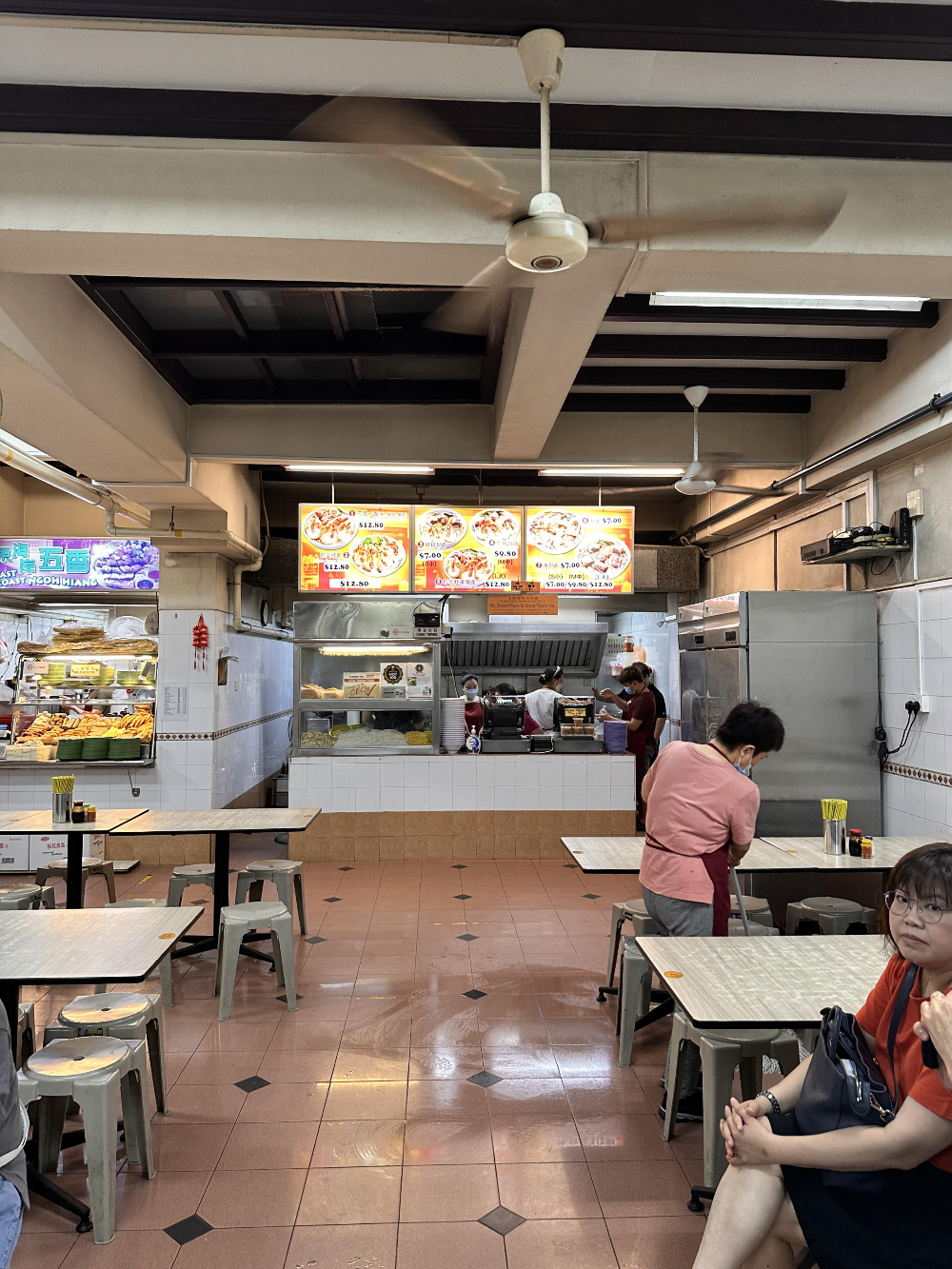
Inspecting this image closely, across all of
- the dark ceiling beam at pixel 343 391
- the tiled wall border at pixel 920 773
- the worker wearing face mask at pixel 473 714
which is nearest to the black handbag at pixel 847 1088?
the tiled wall border at pixel 920 773

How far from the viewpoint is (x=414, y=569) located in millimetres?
7359

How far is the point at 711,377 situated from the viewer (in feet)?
18.8

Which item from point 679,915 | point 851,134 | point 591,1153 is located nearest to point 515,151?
point 851,134

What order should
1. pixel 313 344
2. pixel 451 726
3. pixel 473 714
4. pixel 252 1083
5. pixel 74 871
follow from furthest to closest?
1. pixel 473 714
2. pixel 451 726
3. pixel 313 344
4. pixel 74 871
5. pixel 252 1083

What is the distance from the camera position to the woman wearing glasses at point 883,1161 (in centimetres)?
171

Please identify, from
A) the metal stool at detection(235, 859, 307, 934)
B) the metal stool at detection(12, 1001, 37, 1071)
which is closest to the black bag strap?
the metal stool at detection(12, 1001, 37, 1071)

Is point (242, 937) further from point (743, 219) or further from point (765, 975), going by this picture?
point (743, 219)

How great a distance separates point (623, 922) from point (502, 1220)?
1897mm

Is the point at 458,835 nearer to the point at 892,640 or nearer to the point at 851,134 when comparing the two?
the point at 892,640

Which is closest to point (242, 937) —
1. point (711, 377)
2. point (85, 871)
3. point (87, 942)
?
point (87, 942)

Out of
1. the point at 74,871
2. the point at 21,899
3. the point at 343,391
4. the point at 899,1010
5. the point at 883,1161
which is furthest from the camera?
the point at 343,391

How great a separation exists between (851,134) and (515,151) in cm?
112

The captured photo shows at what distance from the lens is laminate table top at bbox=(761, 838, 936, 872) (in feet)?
12.8

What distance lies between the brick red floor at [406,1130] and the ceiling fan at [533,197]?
2.87m
